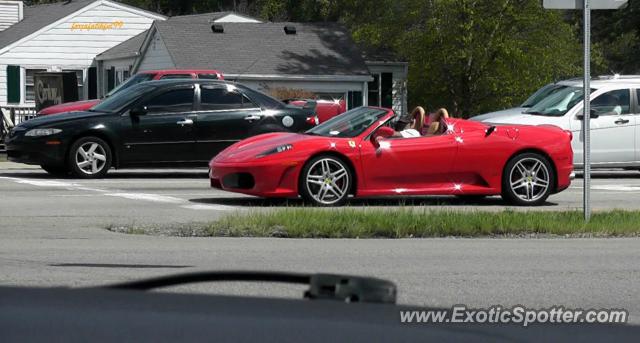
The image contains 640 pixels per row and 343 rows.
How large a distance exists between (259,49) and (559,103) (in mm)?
20833

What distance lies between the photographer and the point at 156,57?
1601 inches

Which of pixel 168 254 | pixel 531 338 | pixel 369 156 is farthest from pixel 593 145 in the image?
pixel 531 338

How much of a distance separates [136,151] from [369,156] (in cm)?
532

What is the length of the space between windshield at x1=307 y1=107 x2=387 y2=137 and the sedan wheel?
443 cm

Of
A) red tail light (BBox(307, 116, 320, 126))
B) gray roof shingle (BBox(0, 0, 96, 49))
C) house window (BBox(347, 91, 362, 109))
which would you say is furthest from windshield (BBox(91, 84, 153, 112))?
gray roof shingle (BBox(0, 0, 96, 49))

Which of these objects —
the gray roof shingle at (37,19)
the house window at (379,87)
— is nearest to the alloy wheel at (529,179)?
the house window at (379,87)

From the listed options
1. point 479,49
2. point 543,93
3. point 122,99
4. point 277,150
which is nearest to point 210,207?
point 277,150

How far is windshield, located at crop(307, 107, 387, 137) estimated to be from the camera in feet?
49.8

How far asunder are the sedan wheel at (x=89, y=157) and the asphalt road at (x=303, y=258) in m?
3.25

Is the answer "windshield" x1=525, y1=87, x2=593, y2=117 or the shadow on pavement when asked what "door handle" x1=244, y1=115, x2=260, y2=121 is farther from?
"windshield" x1=525, y1=87, x2=593, y2=117

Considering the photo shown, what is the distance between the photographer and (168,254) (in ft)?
34.2

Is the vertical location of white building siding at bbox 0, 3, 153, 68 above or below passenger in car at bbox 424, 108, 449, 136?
above

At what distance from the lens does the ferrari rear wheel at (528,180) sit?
50.3 ft

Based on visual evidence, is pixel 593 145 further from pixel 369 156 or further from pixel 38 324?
pixel 38 324
